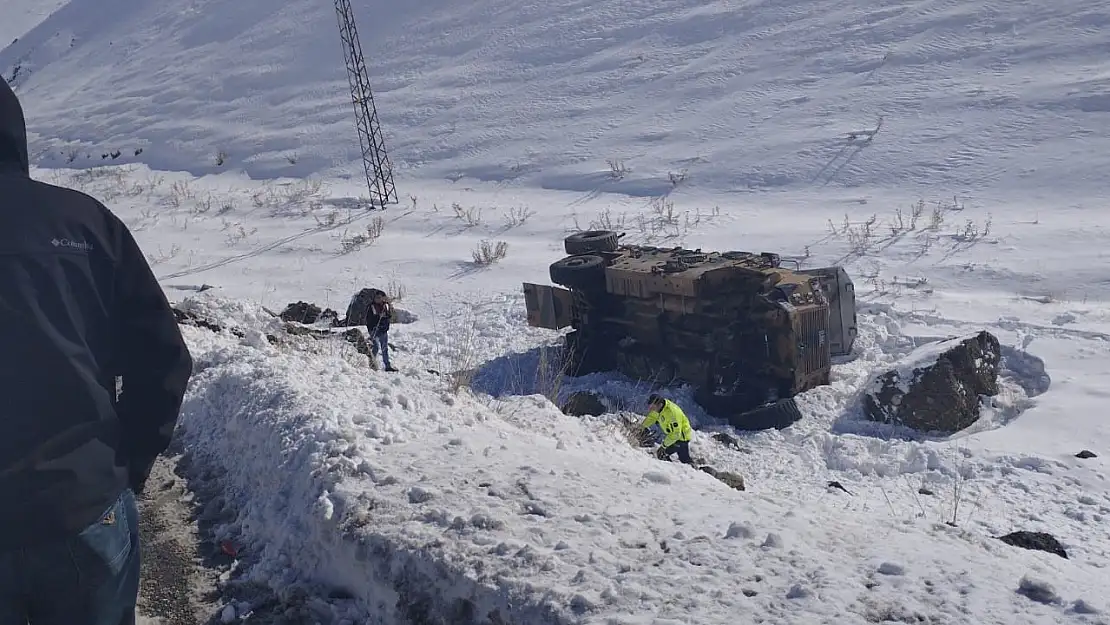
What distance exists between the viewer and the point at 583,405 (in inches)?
403

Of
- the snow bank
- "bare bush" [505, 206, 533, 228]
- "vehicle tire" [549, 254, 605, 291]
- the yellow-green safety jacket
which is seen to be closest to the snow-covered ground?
the snow bank

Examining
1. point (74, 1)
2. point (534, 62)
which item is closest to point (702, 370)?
point (534, 62)

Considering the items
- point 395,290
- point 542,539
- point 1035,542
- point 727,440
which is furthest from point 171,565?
point 395,290

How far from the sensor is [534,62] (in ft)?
120

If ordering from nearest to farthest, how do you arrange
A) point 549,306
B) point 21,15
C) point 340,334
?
point 549,306 → point 340,334 → point 21,15

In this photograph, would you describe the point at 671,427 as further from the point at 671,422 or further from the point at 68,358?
the point at 68,358

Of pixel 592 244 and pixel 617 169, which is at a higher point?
pixel 592 244

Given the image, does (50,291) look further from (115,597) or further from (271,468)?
(271,468)

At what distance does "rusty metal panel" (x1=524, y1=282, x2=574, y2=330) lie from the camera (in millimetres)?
12125

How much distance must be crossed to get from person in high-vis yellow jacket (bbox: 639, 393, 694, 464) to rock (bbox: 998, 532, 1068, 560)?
3.12m

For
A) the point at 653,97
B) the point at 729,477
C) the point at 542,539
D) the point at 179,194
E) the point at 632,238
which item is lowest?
the point at 632,238

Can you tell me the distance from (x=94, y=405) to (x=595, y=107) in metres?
29.2

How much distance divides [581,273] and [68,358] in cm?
903

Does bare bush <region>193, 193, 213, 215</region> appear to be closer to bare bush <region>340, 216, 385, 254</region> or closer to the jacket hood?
bare bush <region>340, 216, 385, 254</region>
